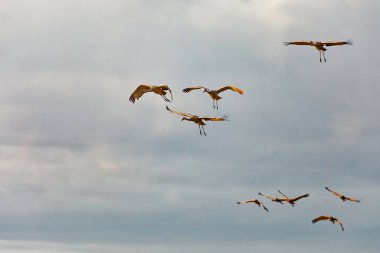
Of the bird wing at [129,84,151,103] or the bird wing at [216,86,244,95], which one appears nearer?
the bird wing at [216,86,244,95]

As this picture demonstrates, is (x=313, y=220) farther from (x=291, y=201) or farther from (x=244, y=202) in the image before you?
(x=244, y=202)

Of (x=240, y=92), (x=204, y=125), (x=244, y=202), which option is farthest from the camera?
(x=244, y=202)

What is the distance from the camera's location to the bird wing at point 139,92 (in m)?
118

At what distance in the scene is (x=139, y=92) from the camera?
4732 inches

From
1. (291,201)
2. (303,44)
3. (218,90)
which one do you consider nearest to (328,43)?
(303,44)

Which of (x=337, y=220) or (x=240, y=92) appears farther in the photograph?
(x=337, y=220)

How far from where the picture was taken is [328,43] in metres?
126

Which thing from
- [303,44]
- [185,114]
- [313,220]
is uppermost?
[303,44]

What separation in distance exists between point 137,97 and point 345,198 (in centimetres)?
4037

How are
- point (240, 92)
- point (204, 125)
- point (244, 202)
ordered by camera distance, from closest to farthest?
point (240, 92) → point (204, 125) → point (244, 202)

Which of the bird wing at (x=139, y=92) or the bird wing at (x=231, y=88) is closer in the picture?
the bird wing at (x=231, y=88)

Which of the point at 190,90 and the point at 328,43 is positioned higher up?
the point at 328,43

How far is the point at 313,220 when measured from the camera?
134875mm

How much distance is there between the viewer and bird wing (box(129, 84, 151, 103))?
118m
